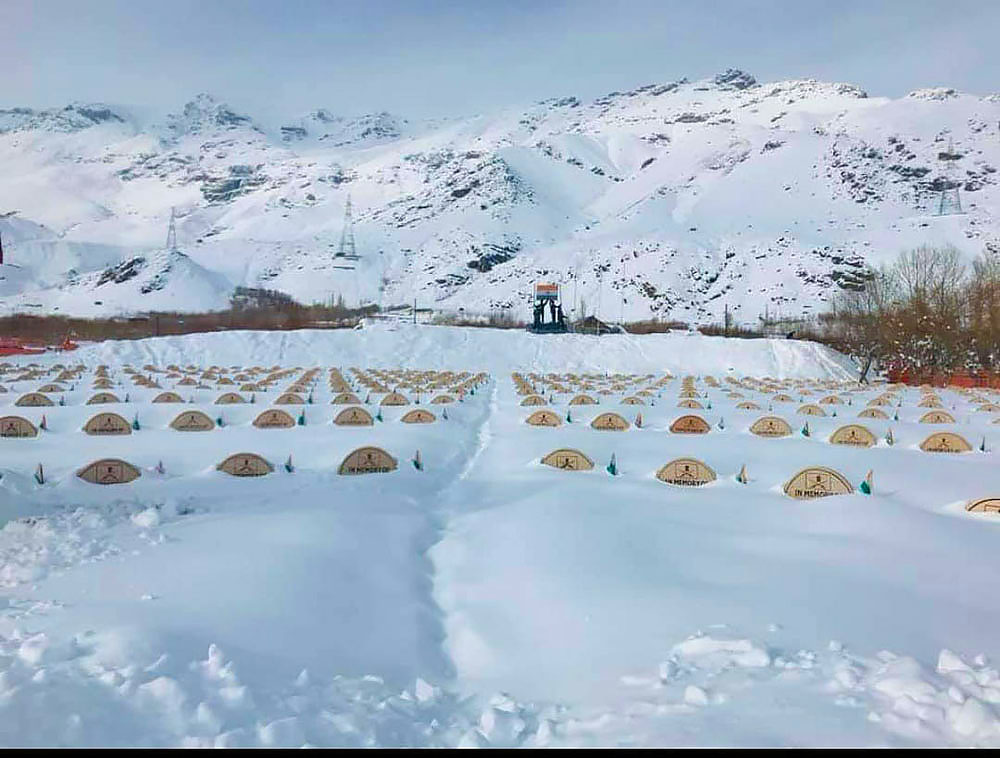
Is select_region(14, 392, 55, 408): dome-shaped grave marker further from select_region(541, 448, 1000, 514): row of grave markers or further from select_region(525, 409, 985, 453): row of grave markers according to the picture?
select_region(541, 448, 1000, 514): row of grave markers

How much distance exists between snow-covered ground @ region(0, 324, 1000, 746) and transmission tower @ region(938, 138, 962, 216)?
339ft

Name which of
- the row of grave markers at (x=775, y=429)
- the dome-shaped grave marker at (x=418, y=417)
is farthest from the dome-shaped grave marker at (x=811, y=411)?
the dome-shaped grave marker at (x=418, y=417)

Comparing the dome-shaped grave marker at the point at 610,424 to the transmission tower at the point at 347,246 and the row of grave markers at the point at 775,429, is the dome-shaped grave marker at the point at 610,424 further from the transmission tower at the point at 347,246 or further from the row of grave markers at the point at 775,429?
the transmission tower at the point at 347,246

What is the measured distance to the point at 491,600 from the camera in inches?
283

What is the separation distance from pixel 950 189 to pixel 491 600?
406 feet

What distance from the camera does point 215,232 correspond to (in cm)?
16825

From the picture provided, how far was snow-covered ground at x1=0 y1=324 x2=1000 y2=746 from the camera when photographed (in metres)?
4.48

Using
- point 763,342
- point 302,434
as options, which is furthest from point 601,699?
point 763,342

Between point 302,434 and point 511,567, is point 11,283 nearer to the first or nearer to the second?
point 302,434

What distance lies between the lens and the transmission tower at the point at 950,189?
3858 inches

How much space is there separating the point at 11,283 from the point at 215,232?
4513 cm

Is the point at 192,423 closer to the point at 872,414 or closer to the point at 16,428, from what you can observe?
the point at 16,428

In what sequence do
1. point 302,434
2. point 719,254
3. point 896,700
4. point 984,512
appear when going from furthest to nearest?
point 719,254 → point 302,434 → point 984,512 → point 896,700

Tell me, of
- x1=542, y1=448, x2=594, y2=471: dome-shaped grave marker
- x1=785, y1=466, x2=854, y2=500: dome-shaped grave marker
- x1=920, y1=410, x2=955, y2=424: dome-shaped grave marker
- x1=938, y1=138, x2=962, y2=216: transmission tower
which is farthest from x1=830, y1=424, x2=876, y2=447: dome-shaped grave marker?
x1=938, y1=138, x2=962, y2=216: transmission tower
